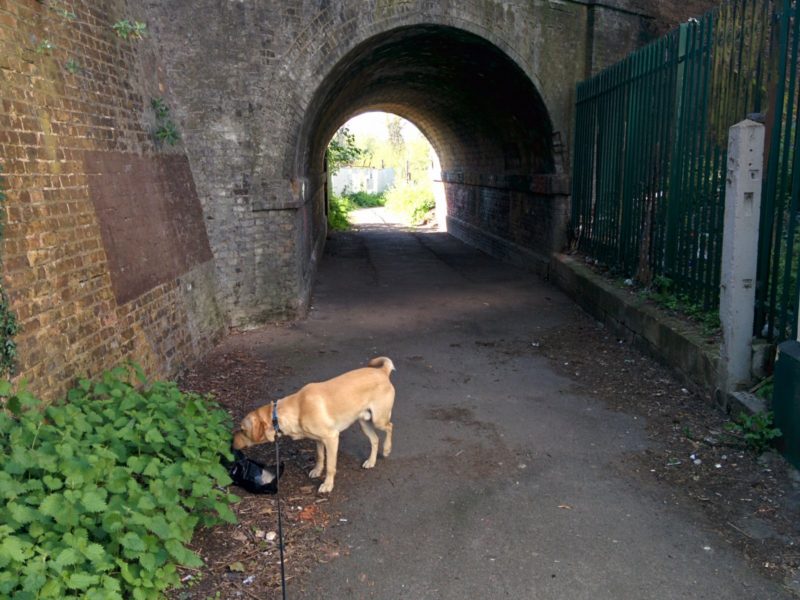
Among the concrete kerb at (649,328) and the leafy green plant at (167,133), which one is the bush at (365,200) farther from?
the leafy green plant at (167,133)

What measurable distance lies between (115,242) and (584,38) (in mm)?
8838

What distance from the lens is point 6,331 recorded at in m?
3.90

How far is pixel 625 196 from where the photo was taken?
8.89 meters

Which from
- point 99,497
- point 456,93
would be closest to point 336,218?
point 456,93

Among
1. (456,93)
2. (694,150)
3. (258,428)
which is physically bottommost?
(258,428)

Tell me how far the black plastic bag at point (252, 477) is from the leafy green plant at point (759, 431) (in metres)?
3.51

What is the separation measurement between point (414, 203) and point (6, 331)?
24945mm

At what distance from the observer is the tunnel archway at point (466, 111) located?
10312mm

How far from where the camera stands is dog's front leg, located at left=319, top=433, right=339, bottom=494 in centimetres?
442

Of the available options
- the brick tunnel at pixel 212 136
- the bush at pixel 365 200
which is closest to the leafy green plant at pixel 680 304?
the brick tunnel at pixel 212 136

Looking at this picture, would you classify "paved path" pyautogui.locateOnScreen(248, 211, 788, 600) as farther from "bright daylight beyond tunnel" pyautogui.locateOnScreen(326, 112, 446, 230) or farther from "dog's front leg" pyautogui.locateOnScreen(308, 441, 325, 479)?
"bright daylight beyond tunnel" pyautogui.locateOnScreen(326, 112, 446, 230)

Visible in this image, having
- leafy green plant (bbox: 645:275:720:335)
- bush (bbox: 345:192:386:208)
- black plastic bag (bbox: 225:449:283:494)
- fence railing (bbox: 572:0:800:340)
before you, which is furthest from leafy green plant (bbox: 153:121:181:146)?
bush (bbox: 345:192:386:208)

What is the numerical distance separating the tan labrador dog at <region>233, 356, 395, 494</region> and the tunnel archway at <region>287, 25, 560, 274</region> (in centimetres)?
498

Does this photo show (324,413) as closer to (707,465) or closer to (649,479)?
(649,479)
